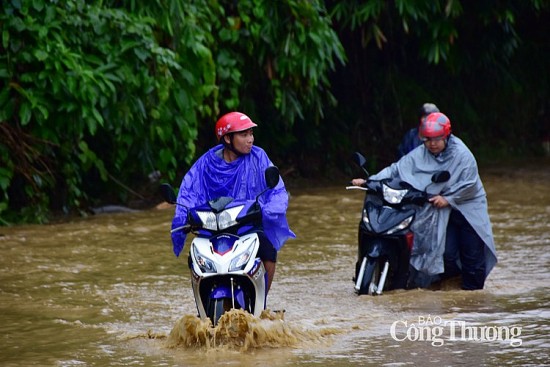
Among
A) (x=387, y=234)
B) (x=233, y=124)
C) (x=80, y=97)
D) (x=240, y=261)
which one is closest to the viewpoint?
(x=240, y=261)

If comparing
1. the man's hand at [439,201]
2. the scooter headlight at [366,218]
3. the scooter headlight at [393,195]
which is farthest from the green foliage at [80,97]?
the man's hand at [439,201]

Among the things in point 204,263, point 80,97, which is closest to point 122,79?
point 80,97

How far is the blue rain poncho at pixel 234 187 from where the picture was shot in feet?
23.7

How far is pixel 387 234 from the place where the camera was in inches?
340

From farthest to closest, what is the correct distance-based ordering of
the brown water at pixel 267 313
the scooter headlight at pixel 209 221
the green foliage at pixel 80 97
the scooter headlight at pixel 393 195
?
the green foliage at pixel 80 97 → the scooter headlight at pixel 393 195 → the scooter headlight at pixel 209 221 → the brown water at pixel 267 313

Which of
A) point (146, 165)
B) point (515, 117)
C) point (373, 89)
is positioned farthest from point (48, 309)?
point (515, 117)

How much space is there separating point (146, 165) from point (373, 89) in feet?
20.1

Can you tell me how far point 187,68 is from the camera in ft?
43.2

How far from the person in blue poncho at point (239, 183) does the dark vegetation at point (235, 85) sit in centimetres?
445

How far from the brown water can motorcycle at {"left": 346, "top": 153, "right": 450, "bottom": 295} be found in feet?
0.44

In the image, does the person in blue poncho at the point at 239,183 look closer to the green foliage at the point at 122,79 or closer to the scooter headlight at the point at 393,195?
the scooter headlight at the point at 393,195

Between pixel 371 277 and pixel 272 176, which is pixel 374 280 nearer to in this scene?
pixel 371 277

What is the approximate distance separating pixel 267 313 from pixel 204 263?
52 centimetres

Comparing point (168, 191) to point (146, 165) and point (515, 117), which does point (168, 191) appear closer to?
point (146, 165)
